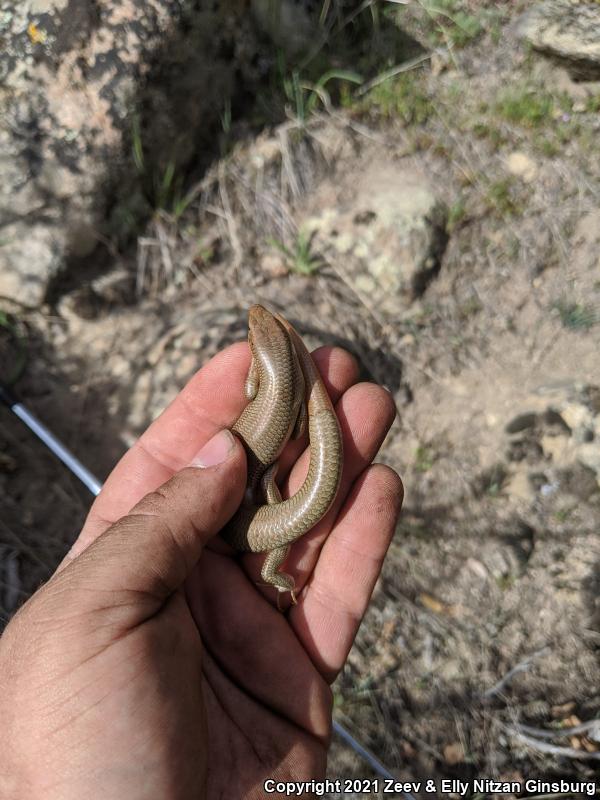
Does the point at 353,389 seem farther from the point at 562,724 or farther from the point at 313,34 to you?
the point at 313,34

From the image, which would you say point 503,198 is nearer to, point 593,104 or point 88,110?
point 593,104

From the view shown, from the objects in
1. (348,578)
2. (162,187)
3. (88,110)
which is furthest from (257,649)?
(88,110)

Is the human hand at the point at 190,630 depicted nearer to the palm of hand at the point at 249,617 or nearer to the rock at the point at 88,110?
the palm of hand at the point at 249,617

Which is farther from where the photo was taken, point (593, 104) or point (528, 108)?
point (528, 108)

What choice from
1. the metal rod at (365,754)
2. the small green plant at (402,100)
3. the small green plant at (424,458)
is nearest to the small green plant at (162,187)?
the small green plant at (402,100)

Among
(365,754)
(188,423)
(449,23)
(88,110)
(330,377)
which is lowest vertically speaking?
(365,754)

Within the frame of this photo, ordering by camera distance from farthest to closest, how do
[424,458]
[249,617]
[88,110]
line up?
[88,110]
[424,458]
[249,617]
